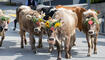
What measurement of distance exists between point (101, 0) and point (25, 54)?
1650 centimetres

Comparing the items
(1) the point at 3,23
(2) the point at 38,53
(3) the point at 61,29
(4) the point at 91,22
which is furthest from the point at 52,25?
(1) the point at 3,23

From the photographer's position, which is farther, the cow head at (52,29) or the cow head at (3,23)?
the cow head at (3,23)

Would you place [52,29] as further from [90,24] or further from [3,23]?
[3,23]

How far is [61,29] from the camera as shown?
401 inches

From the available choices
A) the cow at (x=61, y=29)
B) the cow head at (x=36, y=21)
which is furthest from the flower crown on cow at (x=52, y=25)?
the cow head at (x=36, y=21)

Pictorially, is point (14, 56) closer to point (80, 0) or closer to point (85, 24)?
point (85, 24)

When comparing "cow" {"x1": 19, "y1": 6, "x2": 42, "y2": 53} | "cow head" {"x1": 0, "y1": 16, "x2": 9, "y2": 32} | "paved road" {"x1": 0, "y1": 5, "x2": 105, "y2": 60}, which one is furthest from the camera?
"cow head" {"x1": 0, "y1": 16, "x2": 9, "y2": 32}

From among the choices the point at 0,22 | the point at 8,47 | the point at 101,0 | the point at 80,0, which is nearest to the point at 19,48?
the point at 8,47

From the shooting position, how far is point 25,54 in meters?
11.8

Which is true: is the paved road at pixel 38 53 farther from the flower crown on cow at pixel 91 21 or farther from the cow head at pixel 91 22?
the flower crown on cow at pixel 91 21

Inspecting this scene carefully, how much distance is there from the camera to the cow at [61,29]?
9.71 metres

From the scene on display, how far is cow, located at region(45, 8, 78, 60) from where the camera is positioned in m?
9.71

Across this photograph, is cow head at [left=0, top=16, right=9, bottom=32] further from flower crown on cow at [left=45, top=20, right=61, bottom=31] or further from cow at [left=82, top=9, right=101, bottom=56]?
cow at [left=82, top=9, right=101, bottom=56]

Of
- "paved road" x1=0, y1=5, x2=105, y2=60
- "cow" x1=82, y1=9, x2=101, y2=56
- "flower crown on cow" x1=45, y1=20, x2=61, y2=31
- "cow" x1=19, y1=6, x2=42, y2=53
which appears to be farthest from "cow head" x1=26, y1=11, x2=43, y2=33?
"cow" x1=82, y1=9, x2=101, y2=56
